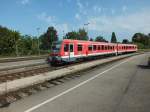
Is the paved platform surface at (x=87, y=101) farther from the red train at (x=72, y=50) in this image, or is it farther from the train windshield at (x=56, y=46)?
the train windshield at (x=56, y=46)

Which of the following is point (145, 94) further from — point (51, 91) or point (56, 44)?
point (56, 44)

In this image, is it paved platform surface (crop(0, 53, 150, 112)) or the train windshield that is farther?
the train windshield

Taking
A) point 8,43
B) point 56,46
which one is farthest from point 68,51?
point 8,43

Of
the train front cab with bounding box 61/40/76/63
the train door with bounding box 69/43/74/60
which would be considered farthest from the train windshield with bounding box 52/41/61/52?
the train door with bounding box 69/43/74/60

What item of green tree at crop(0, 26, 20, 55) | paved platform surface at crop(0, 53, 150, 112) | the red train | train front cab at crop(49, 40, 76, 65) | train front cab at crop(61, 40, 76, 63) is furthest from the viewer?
green tree at crop(0, 26, 20, 55)

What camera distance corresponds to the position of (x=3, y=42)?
73.1 m

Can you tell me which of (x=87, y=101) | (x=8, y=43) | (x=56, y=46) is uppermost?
(x=8, y=43)

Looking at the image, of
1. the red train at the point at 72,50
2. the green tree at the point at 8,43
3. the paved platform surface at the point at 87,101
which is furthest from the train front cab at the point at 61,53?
the green tree at the point at 8,43

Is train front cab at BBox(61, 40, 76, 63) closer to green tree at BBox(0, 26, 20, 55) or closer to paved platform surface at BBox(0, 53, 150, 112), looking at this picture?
paved platform surface at BBox(0, 53, 150, 112)

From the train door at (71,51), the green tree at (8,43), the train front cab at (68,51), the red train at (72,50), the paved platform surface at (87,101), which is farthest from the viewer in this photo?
the green tree at (8,43)

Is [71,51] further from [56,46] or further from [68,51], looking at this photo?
[56,46]

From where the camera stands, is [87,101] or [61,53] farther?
[61,53]

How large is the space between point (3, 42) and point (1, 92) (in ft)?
205

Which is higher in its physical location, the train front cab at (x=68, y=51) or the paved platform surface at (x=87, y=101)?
the train front cab at (x=68, y=51)
